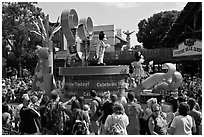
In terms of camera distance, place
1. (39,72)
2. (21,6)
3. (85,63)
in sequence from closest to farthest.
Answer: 1. (39,72)
2. (85,63)
3. (21,6)

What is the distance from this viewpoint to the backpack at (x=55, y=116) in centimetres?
643

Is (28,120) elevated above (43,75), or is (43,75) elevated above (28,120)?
(43,75)

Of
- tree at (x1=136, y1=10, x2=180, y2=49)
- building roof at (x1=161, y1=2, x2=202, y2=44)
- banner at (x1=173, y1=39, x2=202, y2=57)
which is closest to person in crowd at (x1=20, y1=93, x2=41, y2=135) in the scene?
building roof at (x1=161, y1=2, x2=202, y2=44)

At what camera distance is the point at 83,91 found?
13.7 m

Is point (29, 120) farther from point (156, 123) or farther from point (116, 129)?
point (156, 123)

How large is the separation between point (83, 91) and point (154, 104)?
7.81 meters

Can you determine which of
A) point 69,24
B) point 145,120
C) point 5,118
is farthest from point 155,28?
point 5,118

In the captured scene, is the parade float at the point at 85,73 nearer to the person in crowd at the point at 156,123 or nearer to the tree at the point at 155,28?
the person in crowd at the point at 156,123

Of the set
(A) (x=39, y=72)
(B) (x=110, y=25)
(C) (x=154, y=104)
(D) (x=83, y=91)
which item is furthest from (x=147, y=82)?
(B) (x=110, y=25)

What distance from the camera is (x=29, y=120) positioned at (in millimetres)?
6156

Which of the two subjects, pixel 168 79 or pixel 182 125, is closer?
pixel 182 125

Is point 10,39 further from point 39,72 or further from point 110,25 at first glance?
point 110,25

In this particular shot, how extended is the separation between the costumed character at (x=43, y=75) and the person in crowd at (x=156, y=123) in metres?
10.4

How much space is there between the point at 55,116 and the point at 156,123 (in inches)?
80.0
